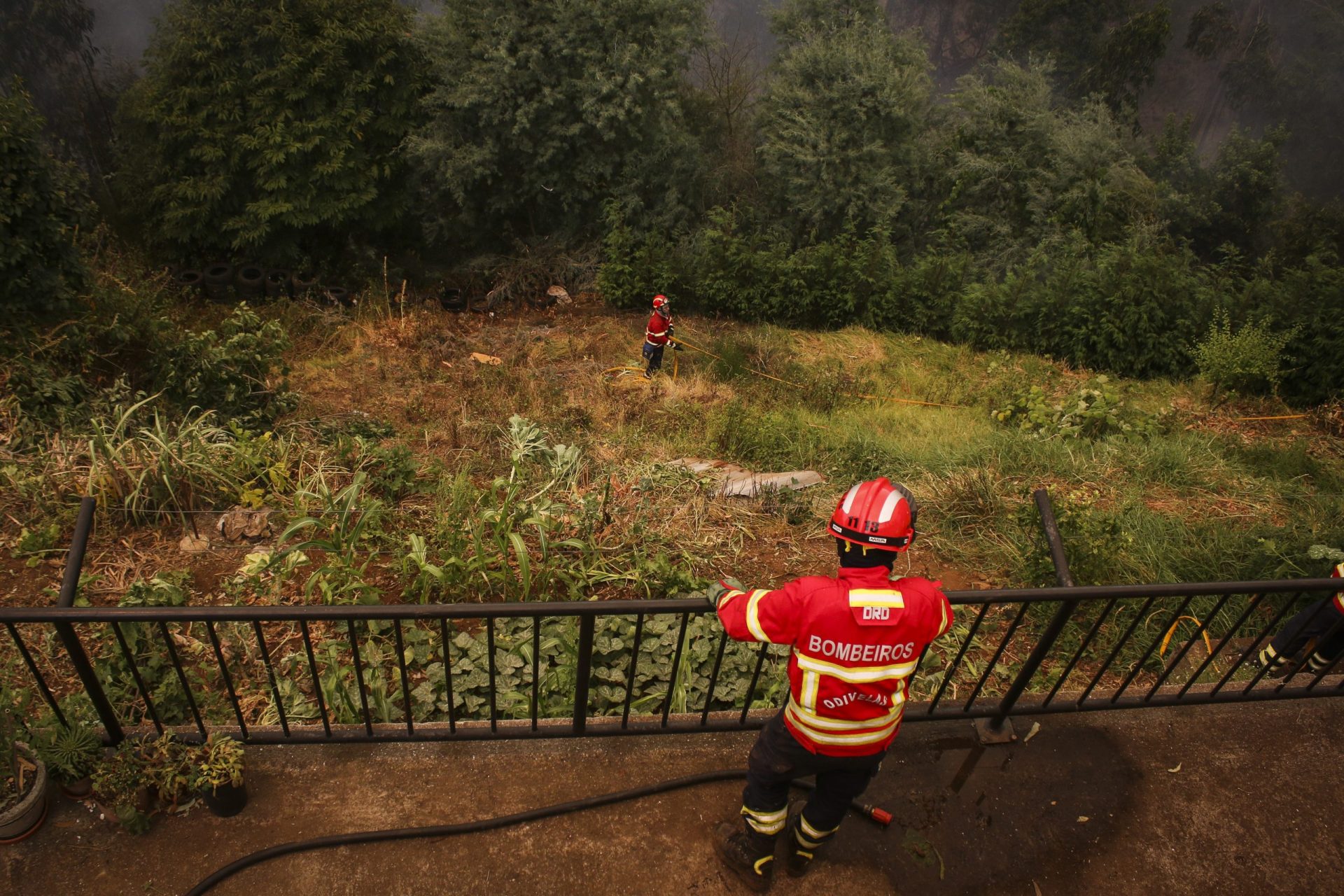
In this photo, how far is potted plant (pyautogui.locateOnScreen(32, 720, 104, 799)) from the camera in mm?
2836

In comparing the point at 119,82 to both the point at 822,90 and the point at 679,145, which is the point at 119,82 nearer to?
the point at 679,145

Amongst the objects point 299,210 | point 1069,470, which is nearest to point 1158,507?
point 1069,470

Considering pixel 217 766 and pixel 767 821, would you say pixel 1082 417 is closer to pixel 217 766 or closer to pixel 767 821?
pixel 767 821

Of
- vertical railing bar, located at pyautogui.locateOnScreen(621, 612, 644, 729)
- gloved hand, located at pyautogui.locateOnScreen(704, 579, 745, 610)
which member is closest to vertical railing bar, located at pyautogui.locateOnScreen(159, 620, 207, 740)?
vertical railing bar, located at pyautogui.locateOnScreen(621, 612, 644, 729)

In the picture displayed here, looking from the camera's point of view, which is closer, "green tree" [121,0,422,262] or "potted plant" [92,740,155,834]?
"potted plant" [92,740,155,834]

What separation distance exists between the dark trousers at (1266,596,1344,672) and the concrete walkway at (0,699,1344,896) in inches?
26.1

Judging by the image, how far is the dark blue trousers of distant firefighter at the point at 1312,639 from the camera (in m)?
3.98

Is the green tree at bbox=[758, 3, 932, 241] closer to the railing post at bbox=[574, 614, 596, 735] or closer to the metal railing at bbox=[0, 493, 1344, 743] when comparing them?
the metal railing at bbox=[0, 493, 1344, 743]

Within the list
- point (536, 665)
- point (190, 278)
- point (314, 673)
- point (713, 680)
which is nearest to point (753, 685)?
point (713, 680)

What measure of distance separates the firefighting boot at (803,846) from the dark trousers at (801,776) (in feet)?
0.07

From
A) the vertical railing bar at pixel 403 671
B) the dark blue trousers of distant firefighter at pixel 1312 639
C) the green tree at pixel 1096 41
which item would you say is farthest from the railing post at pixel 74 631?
the green tree at pixel 1096 41

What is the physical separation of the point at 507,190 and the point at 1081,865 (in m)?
16.7

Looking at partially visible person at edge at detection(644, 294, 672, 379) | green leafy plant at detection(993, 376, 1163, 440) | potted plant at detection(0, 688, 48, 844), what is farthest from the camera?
partially visible person at edge at detection(644, 294, 672, 379)

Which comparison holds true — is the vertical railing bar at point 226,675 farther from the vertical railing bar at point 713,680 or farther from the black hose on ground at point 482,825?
the vertical railing bar at point 713,680
